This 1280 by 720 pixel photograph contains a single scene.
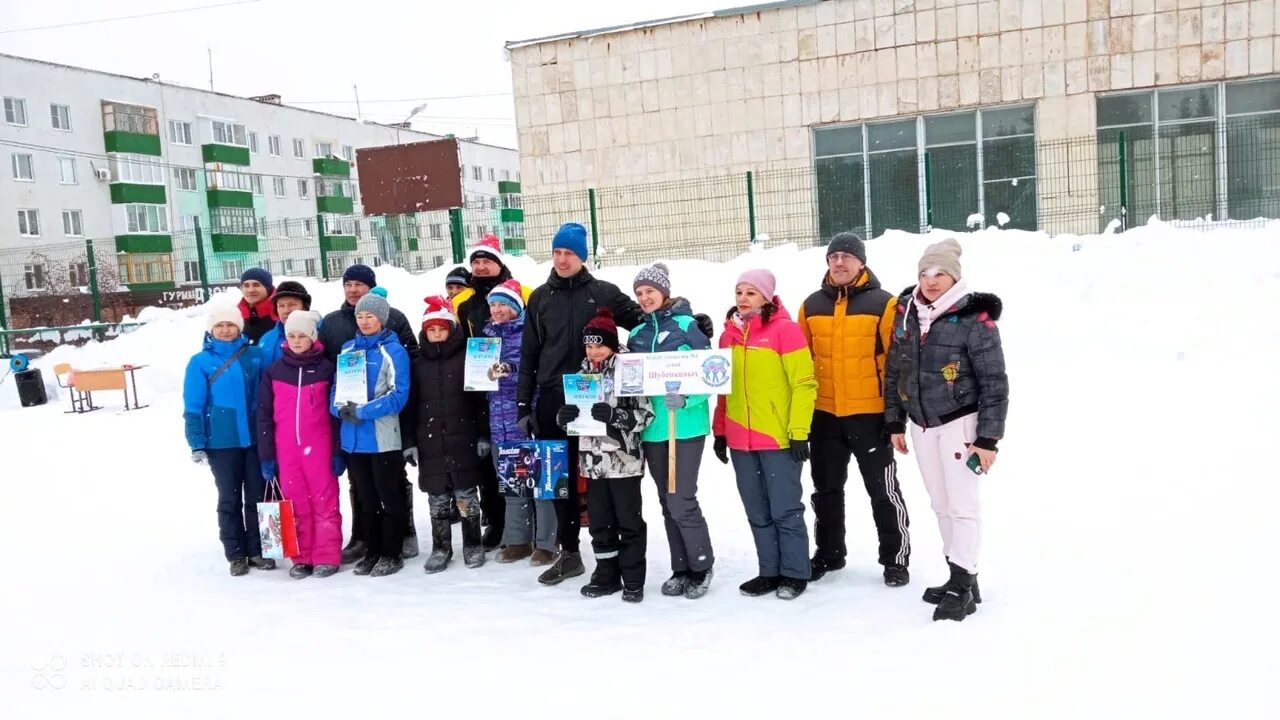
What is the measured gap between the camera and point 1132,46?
1636 cm

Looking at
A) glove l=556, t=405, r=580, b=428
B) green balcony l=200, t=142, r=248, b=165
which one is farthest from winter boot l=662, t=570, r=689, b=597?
green balcony l=200, t=142, r=248, b=165

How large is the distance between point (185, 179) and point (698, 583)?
48294mm

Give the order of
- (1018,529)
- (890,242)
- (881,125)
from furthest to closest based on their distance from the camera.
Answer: (881,125)
(890,242)
(1018,529)

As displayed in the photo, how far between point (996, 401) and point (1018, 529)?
5.50 feet

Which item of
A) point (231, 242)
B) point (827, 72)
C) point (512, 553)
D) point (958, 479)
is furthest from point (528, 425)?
point (231, 242)

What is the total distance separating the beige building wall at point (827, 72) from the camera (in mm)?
16250

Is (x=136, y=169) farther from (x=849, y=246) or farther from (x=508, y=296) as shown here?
(x=849, y=246)

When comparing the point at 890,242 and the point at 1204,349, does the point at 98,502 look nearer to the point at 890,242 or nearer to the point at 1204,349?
the point at 890,242

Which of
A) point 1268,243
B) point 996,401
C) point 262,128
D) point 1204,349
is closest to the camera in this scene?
point 996,401

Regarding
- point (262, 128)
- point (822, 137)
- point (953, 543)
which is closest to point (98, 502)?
point (953, 543)

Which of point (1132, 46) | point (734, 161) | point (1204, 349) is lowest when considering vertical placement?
point (1204, 349)

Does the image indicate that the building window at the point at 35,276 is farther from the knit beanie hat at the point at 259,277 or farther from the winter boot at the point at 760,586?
the winter boot at the point at 760,586

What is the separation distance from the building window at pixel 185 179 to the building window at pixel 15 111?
7547mm

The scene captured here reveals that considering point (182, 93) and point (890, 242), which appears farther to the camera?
point (182, 93)
